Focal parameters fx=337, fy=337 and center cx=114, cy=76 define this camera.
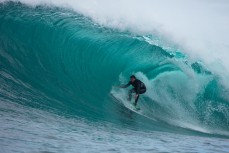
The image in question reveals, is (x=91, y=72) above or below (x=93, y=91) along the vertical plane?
above

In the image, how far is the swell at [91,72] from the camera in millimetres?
7820

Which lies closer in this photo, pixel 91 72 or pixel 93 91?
pixel 93 91

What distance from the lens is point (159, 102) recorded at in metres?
9.49

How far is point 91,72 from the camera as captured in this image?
9.93 m

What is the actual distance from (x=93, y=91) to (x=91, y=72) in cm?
104

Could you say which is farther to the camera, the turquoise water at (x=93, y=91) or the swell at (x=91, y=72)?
the swell at (x=91, y=72)

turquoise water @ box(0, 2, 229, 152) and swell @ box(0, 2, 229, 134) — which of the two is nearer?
turquoise water @ box(0, 2, 229, 152)

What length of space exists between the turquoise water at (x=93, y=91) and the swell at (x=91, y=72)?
0.03 metres

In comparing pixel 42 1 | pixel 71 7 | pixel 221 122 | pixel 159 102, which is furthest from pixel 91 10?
pixel 221 122

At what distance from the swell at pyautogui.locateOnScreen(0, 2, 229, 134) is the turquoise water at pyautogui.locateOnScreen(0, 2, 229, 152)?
3cm

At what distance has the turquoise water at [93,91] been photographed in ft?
18.1

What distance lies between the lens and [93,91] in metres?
9.04

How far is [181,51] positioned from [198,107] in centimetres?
272

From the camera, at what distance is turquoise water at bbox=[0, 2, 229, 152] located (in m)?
5.53
